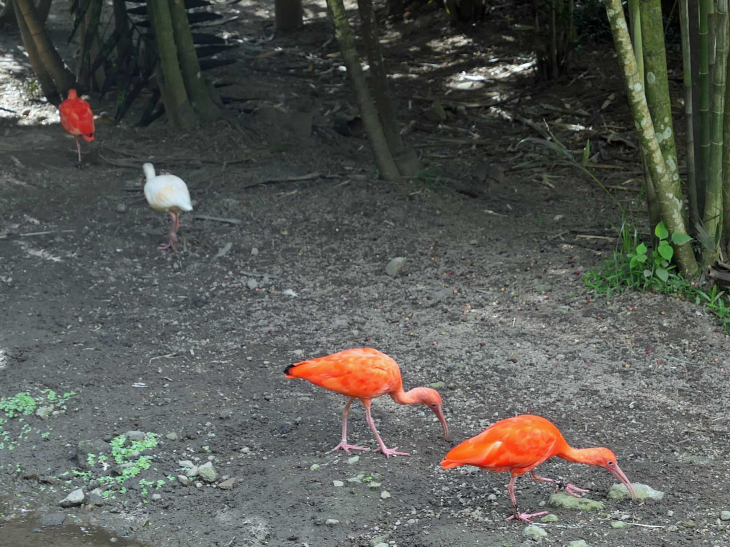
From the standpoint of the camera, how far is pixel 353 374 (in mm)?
4094

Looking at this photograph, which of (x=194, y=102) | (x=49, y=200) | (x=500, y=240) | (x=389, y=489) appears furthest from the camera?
(x=194, y=102)

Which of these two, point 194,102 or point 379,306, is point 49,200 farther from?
point 379,306

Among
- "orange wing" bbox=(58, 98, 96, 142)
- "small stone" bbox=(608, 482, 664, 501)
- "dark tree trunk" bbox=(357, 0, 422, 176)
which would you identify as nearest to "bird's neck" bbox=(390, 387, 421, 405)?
"small stone" bbox=(608, 482, 664, 501)

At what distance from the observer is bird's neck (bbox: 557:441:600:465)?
3.63 meters

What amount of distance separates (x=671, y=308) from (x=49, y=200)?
586 centimetres

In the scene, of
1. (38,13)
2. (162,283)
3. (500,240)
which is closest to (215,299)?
(162,283)

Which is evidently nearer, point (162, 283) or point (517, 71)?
point (162, 283)

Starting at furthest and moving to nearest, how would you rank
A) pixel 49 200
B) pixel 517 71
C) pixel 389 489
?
1. pixel 517 71
2. pixel 49 200
3. pixel 389 489

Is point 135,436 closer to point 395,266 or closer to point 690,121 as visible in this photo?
point 395,266

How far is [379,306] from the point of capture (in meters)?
6.00

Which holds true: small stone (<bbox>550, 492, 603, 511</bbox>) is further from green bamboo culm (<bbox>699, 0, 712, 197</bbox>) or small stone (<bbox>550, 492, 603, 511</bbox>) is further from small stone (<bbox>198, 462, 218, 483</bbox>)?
green bamboo culm (<bbox>699, 0, 712, 197</bbox>)

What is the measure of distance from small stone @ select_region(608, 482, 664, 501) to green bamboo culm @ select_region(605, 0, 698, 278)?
7.66 feet

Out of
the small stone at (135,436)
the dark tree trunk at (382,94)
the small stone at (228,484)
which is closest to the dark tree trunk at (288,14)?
the dark tree trunk at (382,94)

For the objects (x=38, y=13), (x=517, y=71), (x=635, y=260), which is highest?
(x=38, y=13)
